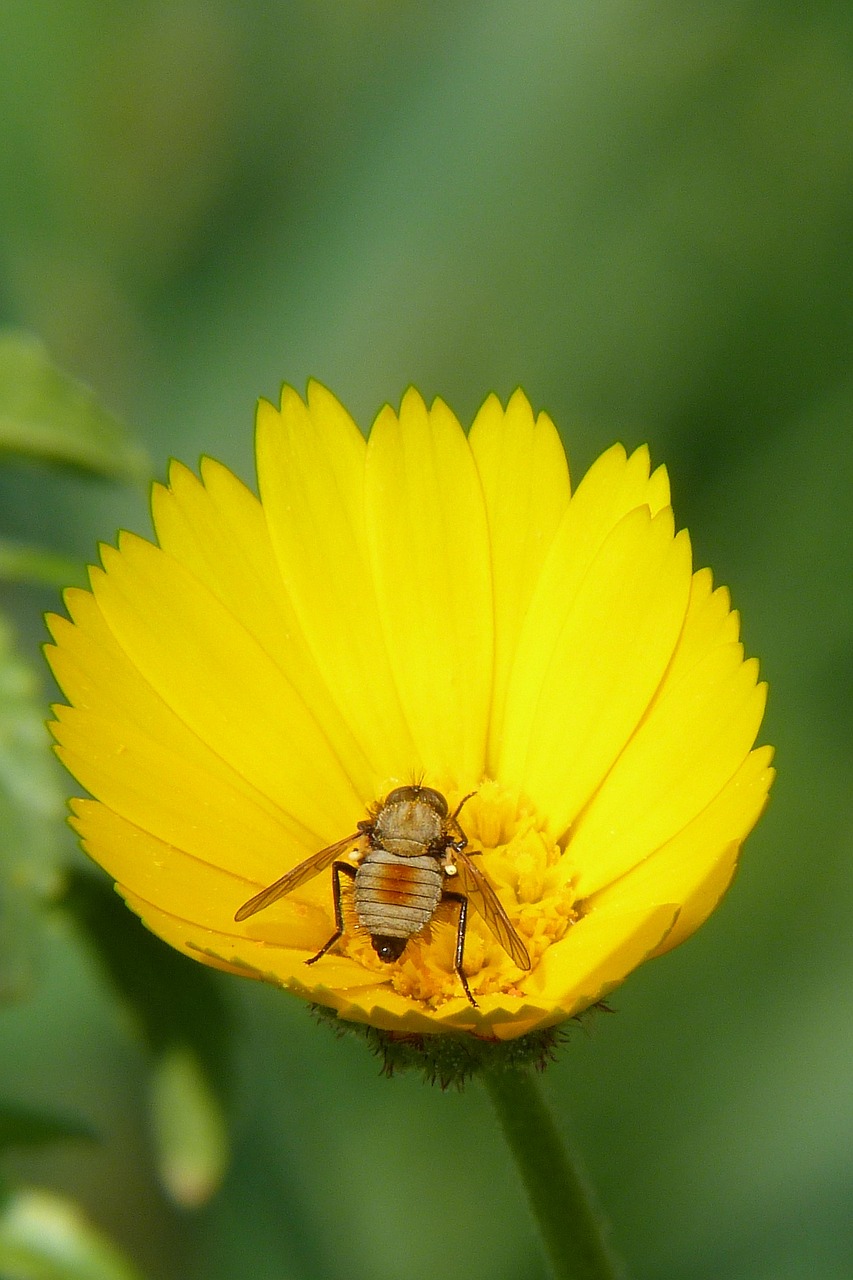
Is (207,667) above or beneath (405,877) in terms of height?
above

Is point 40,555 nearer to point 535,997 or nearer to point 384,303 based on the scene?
point 535,997

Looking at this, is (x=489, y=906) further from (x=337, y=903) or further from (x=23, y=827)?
(x=23, y=827)

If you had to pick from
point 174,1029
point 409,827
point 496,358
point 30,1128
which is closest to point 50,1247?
point 30,1128

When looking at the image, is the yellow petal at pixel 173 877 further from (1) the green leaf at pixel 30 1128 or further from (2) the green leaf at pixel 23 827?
(1) the green leaf at pixel 30 1128

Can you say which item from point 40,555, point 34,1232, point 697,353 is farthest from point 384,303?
point 34,1232

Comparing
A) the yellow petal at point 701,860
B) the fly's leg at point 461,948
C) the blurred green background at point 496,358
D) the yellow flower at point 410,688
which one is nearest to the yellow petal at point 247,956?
the yellow flower at point 410,688

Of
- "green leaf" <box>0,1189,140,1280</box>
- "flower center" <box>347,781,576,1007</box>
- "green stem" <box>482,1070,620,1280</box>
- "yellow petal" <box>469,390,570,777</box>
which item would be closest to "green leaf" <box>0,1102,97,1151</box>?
"green leaf" <box>0,1189,140,1280</box>

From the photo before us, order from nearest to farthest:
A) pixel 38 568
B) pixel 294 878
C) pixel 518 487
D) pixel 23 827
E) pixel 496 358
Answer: pixel 23 827
pixel 38 568
pixel 294 878
pixel 518 487
pixel 496 358
